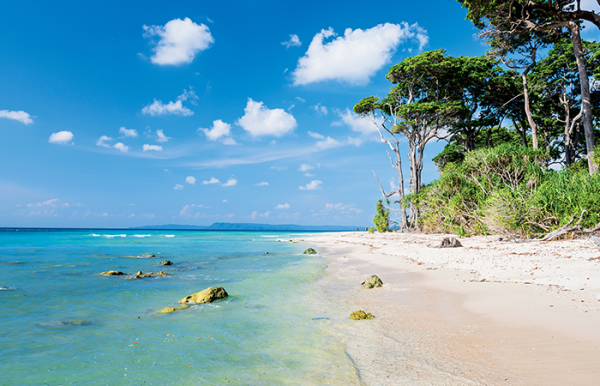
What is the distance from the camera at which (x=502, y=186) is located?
18469mm

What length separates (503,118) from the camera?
29.9 metres

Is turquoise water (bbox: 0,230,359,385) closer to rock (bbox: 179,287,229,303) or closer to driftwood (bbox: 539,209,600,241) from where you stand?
rock (bbox: 179,287,229,303)

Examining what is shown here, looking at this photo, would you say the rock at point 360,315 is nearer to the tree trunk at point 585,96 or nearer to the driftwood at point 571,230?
the driftwood at point 571,230

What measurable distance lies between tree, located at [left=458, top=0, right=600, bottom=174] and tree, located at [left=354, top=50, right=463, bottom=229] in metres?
8.20

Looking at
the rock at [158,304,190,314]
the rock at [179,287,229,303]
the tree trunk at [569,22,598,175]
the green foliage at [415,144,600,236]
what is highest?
the tree trunk at [569,22,598,175]

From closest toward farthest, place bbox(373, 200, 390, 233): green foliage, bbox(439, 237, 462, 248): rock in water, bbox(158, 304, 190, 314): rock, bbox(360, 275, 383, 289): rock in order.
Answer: bbox(158, 304, 190, 314): rock < bbox(360, 275, 383, 289): rock < bbox(439, 237, 462, 248): rock in water < bbox(373, 200, 390, 233): green foliage

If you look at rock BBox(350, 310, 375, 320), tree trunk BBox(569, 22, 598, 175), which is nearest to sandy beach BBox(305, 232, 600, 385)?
rock BBox(350, 310, 375, 320)

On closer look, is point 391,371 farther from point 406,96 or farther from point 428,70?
point 406,96

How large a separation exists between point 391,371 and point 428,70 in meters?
28.8

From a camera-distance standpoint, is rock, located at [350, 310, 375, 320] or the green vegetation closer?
rock, located at [350, 310, 375, 320]

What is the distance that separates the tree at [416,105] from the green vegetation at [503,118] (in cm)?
10

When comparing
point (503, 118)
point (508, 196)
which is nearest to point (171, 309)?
point (508, 196)

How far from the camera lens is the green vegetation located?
1373 centimetres

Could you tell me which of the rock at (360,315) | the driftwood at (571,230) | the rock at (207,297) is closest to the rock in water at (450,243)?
the driftwood at (571,230)
